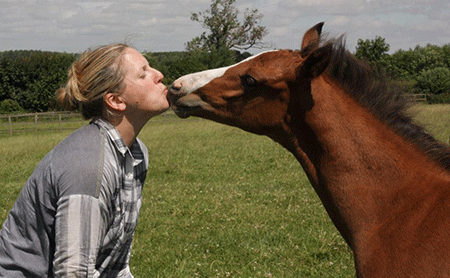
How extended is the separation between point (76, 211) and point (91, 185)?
0.43 feet

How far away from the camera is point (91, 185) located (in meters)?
2.38

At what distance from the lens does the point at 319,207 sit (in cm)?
779

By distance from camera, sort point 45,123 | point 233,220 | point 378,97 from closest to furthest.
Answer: point 378,97 → point 233,220 → point 45,123

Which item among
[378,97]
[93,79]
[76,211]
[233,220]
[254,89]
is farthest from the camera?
[233,220]

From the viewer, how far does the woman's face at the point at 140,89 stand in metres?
2.77

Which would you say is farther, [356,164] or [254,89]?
[254,89]

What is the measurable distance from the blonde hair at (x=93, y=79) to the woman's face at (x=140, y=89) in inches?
1.7

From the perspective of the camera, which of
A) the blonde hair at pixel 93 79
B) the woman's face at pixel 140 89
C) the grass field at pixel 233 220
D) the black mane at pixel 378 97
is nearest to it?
the blonde hair at pixel 93 79

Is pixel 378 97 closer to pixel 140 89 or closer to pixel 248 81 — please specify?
pixel 248 81

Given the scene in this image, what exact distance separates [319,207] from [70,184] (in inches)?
232

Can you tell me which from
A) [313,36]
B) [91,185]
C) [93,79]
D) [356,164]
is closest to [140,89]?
[93,79]

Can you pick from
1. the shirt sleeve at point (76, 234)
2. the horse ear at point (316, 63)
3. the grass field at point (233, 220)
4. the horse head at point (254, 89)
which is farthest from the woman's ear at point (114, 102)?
the grass field at point (233, 220)

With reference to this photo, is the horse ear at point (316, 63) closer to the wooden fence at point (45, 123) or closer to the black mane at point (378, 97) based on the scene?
the black mane at point (378, 97)

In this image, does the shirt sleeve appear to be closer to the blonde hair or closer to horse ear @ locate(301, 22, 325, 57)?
the blonde hair
